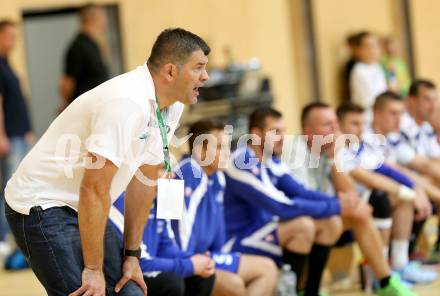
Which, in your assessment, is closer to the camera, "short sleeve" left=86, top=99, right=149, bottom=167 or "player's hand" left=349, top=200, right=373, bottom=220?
"short sleeve" left=86, top=99, right=149, bottom=167

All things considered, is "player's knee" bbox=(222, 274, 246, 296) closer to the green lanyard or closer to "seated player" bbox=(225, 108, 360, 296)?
"seated player" bbox=(225, 108, 360, 296)

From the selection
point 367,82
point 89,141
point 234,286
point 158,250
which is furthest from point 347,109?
point 367,82

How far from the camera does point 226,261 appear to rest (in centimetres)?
477

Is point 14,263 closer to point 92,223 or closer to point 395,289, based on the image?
point 395,289

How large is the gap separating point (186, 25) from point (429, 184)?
15.8ft

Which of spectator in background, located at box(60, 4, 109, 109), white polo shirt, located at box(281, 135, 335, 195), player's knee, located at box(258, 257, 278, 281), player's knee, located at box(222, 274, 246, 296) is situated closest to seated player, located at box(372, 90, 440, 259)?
white polo shirt, located at box(281, 135, 335, 195)

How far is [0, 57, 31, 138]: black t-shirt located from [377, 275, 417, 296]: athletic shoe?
3.69m

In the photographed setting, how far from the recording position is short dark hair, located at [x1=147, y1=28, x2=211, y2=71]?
10.8 feet

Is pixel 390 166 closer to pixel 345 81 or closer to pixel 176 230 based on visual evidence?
pixel 176 230

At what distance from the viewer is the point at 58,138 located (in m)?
3.19

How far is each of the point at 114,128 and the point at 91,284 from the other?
1.74 feet

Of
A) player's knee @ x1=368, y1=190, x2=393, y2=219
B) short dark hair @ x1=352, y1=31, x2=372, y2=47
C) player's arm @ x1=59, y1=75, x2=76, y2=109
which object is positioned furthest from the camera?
short dark hair @ x1=352, y1=31, x2=372, y2=47

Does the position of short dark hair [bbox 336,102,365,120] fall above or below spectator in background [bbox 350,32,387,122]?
below

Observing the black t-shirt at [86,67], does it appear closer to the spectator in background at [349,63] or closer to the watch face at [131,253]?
the spectator in background at [349,63]
